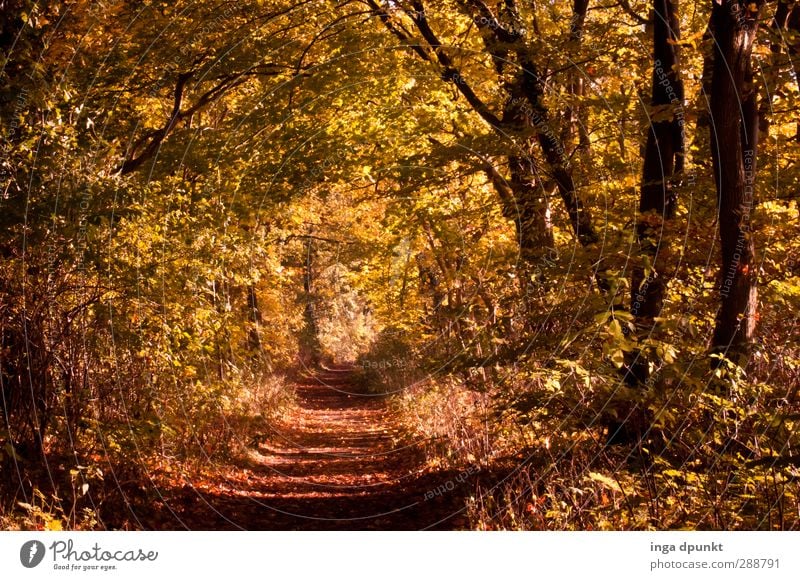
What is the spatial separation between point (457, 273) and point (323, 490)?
4.25 meters

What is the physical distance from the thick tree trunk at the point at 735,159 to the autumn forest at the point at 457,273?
0.02 metres

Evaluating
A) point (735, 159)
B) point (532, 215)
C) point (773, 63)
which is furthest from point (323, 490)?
point (773, 63)

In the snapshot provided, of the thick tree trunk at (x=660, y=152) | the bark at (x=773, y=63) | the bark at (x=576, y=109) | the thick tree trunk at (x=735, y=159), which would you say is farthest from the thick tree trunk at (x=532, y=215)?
the bark at (x=773, y=63)

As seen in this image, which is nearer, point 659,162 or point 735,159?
point 735,159

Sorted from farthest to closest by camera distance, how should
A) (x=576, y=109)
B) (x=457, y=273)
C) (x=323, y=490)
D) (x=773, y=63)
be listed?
1. (x=457, y=273)
2. (x=323, y=490)
3. (x=576, y=109)
4. (x=773, y=63)

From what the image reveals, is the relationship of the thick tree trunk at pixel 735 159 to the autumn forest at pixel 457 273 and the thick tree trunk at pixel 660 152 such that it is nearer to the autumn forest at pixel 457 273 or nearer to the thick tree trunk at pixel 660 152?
the autumn forest at pixel 457 273

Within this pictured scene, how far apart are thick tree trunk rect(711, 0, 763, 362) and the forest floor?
3164 millimetres

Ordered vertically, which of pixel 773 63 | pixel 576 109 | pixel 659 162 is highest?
pixel 576 109

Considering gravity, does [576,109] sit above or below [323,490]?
above

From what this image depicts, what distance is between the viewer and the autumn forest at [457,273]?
5.66 m

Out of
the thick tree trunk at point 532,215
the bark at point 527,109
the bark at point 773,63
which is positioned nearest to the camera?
the bark at point 773,63

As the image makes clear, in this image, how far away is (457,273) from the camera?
39.7 ft

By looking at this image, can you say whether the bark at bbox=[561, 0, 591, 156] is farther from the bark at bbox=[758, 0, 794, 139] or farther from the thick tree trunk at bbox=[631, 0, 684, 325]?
the bark at bbox=[758, 0, 794, 139]

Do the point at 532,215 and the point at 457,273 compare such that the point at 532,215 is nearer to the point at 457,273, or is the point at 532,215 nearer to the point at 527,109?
the point at 527,109
